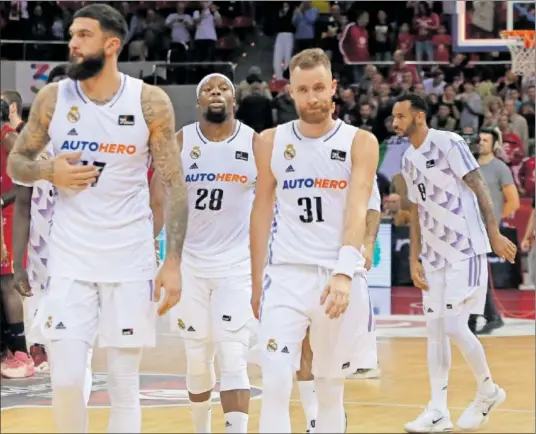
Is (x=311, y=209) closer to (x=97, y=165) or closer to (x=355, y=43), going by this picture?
(x=97, y=165)

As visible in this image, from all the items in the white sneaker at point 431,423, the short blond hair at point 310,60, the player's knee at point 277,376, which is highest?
the short blond hair at point 310,60

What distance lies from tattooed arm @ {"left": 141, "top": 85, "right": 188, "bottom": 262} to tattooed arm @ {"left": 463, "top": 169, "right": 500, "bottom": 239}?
3626mm

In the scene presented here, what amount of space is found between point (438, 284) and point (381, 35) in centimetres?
1828

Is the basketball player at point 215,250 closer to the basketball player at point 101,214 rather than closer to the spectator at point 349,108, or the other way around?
the basketball player at point 101,214

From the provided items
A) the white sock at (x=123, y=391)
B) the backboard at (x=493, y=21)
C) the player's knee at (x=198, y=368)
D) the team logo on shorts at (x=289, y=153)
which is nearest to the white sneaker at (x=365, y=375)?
the player's knee at (x=198, y=368)

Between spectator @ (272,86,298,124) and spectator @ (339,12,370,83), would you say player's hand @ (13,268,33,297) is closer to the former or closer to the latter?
spectator @ (272,86,298,124)

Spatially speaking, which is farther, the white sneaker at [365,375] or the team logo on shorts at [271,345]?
the white sneaker at [365,375]

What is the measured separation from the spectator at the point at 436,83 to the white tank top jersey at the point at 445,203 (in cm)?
1573

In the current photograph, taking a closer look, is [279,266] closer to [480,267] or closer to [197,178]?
[197,178]

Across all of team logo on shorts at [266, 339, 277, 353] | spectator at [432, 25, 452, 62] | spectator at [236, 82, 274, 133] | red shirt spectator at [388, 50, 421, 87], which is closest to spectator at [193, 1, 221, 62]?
spectator at [236, 82, 274, 133]

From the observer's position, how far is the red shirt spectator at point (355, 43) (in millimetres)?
27148

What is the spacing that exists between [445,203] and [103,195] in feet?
13.4

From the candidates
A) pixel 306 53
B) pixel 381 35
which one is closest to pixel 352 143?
pixel 306 53

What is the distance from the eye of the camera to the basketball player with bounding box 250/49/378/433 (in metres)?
6.82
